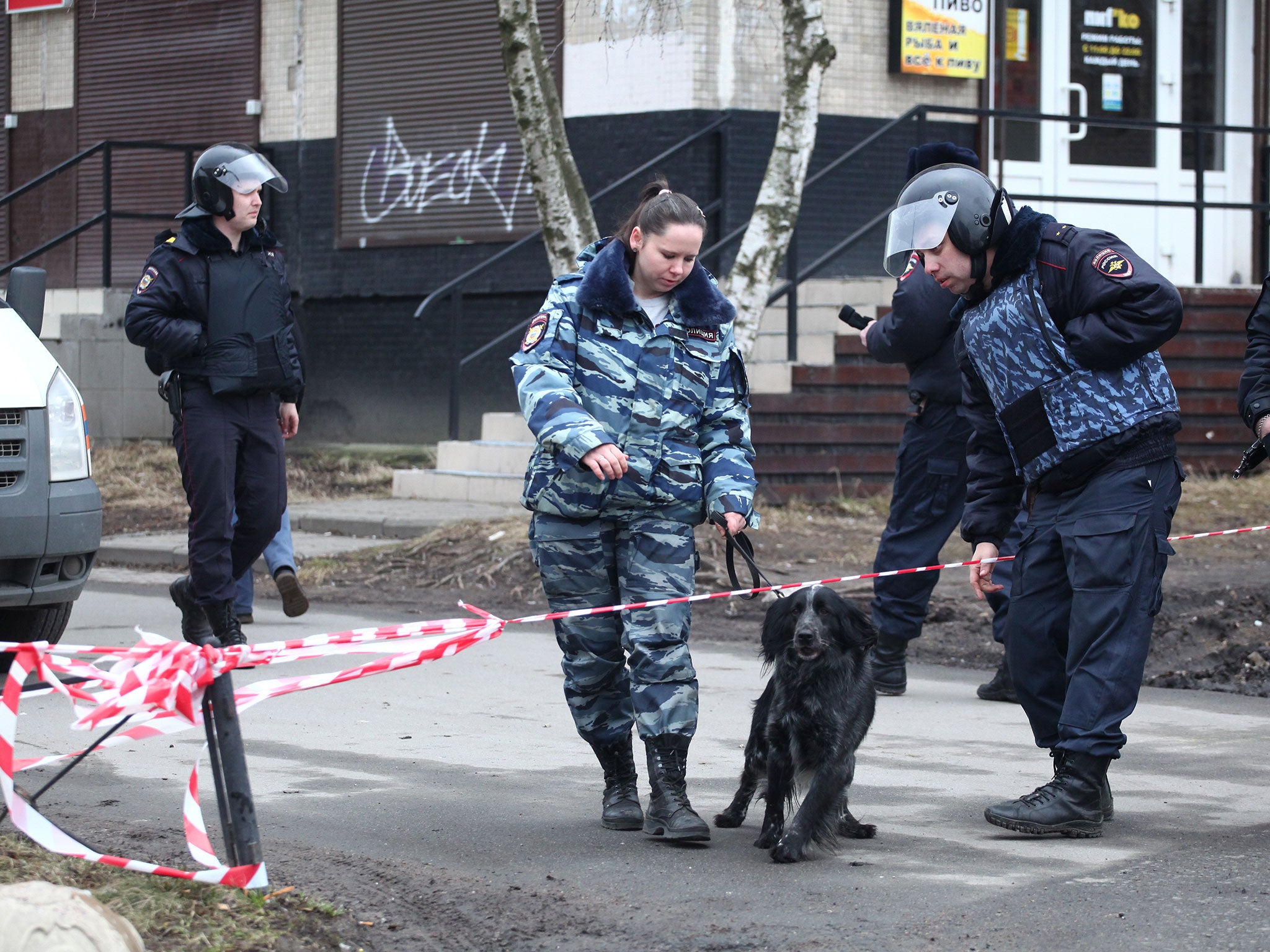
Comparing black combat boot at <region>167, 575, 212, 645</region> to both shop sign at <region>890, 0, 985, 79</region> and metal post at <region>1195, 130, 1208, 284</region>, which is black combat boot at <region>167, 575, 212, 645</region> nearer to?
metal post at <region>1195, 130, 1208, 284</region>

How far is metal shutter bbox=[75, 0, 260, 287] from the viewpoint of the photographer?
17.4m

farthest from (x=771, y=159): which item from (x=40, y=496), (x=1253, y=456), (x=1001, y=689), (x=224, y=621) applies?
(x=40, y=496)

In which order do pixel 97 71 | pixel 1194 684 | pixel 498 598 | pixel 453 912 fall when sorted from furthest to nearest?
pixel 97 71 → pixel 498 598 → pixel 1194 684 → pixel 453 912

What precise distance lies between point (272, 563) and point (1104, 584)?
4.68m

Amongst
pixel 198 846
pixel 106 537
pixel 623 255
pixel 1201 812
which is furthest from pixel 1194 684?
pixel 106 537

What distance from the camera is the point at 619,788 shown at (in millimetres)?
4992

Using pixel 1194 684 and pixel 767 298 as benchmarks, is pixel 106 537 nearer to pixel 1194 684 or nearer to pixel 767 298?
pixel 767 298

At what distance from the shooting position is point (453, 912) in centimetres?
403

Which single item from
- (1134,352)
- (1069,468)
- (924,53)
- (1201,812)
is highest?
(924,53)

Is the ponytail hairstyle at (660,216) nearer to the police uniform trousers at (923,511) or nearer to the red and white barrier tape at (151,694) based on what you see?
the red and white barrier tape at (151,694)

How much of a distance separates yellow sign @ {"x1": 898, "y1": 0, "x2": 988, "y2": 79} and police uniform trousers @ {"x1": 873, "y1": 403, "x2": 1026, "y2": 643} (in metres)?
8.09

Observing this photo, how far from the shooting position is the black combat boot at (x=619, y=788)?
4930 millimetres

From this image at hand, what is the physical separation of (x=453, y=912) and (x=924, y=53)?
38.9 feet

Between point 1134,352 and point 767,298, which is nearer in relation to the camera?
point 1134,352
